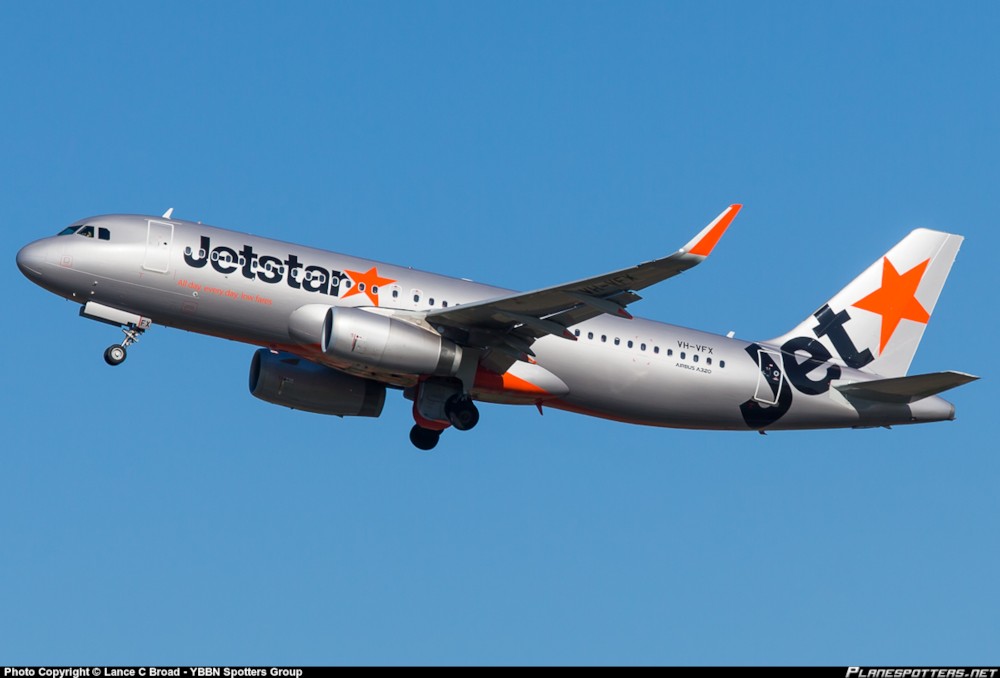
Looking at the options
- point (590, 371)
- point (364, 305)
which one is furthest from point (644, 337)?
point (364, 305)

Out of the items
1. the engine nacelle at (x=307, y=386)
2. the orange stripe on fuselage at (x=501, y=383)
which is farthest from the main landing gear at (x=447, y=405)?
the engine nacelle at (x=307, y=386)

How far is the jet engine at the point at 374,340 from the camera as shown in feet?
119

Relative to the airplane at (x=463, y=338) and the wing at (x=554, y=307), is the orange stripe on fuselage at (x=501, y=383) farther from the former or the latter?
the wing at (x=554, y=307)

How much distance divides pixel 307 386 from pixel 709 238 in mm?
14559

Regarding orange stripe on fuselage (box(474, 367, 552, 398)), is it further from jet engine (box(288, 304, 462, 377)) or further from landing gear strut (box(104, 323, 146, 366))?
landing gear strut (box(104, 323, 146, 366))

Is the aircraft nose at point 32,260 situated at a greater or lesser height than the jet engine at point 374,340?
greater

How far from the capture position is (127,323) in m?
37.7

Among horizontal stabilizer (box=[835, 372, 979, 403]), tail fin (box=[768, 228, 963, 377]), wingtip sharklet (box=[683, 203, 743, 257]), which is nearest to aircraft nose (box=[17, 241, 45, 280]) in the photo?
wingtip sharklet (box=[683, 203, 743, 257])

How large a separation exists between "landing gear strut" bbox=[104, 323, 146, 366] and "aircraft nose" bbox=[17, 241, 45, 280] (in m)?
2.64

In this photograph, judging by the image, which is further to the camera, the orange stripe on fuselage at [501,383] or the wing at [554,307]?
the orange stripe on fuselage at [501,383]

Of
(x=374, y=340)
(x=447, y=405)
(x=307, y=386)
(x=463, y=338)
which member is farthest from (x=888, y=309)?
(x=307, y=386)

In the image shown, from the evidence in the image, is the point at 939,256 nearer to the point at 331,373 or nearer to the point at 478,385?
the point at 478,385

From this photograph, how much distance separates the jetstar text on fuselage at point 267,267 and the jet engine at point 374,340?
68 cm

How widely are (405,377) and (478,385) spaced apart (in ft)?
6.65
